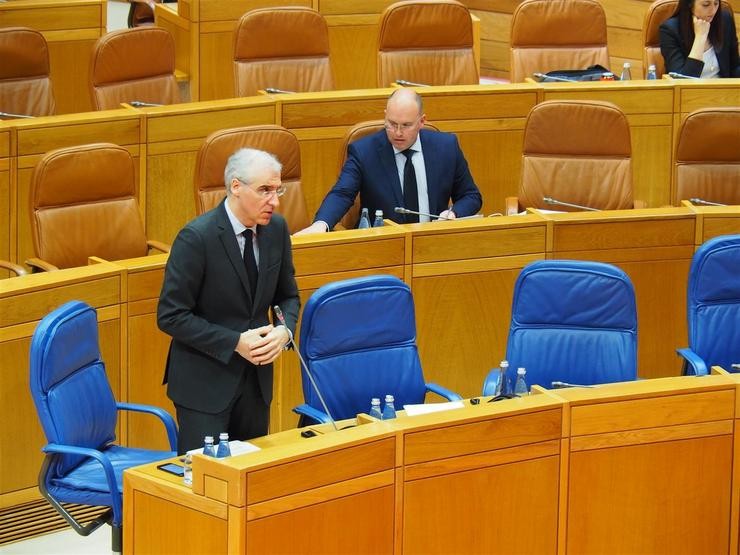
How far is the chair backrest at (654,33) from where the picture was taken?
7227 mm

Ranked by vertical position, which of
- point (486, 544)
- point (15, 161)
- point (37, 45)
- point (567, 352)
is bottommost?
point (486, 544)

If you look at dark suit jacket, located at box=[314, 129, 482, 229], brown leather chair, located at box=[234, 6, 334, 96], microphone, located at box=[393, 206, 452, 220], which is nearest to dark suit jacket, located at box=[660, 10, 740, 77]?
brown leather chair, located at box=[234, 6, 334, 96]

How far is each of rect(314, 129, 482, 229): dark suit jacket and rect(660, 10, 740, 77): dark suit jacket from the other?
1.86 meters

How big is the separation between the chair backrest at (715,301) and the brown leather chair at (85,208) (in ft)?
6.22

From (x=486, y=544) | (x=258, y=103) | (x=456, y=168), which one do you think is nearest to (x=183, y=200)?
(x=258, y=103)

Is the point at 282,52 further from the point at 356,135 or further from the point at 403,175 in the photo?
the point at 403,175

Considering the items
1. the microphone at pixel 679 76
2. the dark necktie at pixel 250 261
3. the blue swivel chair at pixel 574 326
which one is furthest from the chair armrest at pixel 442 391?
the microphone at pixel 679 76

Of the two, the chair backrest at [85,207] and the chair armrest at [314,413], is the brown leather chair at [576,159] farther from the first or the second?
the chair armrest at [314,413]

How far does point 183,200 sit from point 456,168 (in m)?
1.33

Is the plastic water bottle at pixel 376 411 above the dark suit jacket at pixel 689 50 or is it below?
below

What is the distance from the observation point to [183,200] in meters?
6.20

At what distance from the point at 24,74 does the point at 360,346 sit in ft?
9.95

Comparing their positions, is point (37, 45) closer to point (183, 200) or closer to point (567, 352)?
point (183, 200)

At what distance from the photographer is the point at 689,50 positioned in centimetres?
689
